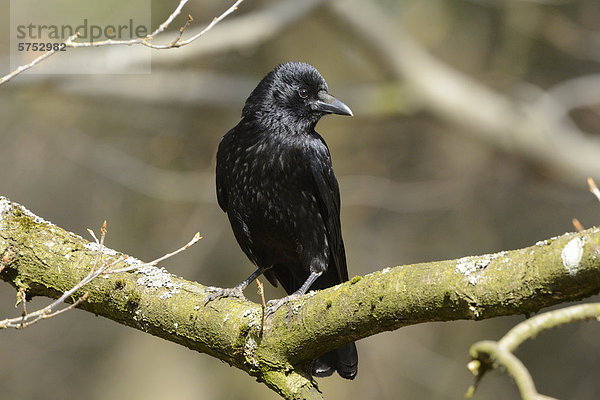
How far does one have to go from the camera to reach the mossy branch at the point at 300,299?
2160mm

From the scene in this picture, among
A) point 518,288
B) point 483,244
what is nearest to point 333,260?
point 518,288

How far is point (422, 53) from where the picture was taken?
8.41m

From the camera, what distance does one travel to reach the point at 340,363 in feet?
13.3

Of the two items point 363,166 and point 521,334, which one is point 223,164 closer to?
point 521,334

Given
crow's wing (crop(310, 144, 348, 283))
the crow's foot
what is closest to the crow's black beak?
crow's wing (crop(310, 144, 348, 283))

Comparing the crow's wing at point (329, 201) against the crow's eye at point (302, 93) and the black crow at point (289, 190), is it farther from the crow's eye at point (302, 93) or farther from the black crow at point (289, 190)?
the crow's eye at point (302, 93)

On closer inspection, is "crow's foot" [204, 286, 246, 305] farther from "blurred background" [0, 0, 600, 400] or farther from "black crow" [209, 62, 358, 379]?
"blurred background" [0, 0, 600, 400]

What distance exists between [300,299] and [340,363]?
4.06ft

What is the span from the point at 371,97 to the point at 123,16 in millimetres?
2968

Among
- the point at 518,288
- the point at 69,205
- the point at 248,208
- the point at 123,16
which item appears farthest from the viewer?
the point at 69,205

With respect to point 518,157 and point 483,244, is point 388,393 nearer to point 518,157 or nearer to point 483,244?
point 483,244

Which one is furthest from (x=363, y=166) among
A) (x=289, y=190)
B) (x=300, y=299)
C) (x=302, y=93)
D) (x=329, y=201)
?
(x=300, y=299)

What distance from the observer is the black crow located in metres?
4.18

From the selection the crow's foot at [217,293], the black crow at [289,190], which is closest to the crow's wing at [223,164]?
the black crow at [289,190]
